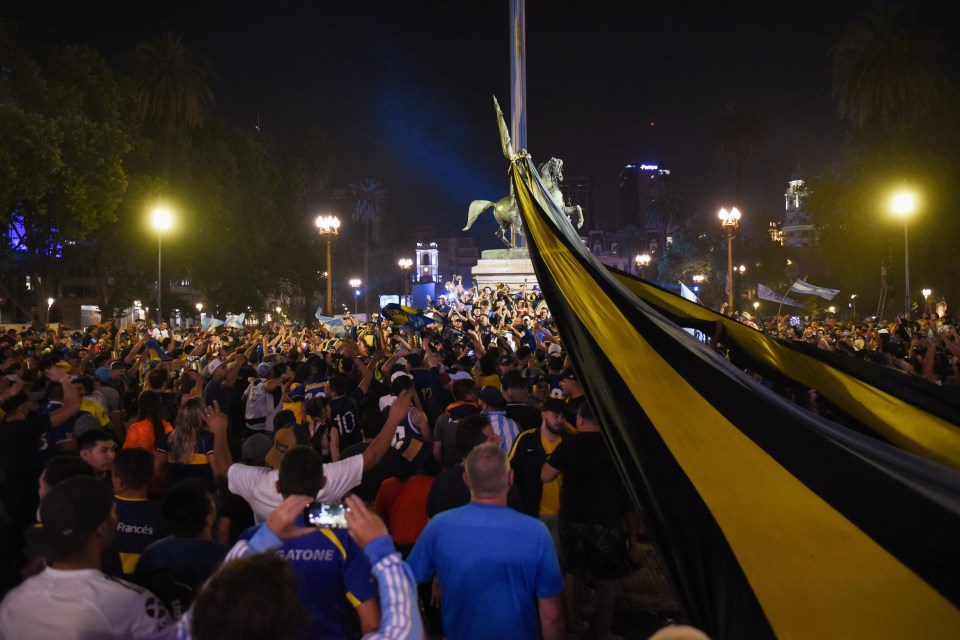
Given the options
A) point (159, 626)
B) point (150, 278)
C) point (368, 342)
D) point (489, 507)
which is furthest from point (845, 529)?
point (150, 278)

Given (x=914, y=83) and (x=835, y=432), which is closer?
(x=835, y=432)

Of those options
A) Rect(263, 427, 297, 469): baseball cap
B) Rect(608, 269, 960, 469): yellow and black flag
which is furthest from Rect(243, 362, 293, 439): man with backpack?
Answer: Rect(608, 269, 960, 469): yellow and black flag

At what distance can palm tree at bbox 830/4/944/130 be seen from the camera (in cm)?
3947

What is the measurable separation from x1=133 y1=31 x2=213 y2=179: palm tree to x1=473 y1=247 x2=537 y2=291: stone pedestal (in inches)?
667

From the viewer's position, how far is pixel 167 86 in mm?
41469

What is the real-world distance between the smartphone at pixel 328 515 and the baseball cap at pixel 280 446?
251cm

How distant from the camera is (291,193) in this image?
59.0 metres

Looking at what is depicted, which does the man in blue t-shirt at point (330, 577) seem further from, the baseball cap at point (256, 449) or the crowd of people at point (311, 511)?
the baseball cap at point (256, 449)

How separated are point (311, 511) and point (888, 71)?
44.2m

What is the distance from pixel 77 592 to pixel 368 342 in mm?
14946

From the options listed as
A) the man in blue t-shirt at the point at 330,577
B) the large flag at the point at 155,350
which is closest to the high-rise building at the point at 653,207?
the large flag at the point at 155,350

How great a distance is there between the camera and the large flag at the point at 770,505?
316cm

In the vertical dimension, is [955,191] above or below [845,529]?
above

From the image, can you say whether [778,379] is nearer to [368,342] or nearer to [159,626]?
[159,626]
